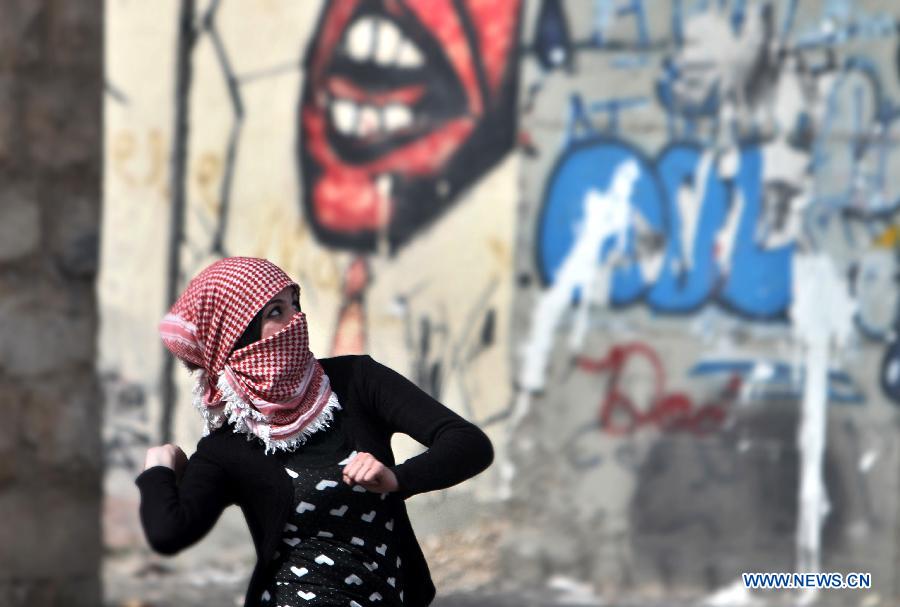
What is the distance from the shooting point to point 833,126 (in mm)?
6617

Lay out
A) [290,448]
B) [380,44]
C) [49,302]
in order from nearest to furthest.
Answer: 1. [290,448]
2. [49,302]
3. [380,44]

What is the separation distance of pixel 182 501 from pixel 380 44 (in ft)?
13.3

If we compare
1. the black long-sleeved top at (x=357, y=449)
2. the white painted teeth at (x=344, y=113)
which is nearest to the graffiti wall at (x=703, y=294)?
the white painted teeth at (x=344, y=113)

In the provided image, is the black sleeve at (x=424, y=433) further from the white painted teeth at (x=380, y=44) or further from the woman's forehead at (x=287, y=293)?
the white painted teeth at (x=380, y=44)

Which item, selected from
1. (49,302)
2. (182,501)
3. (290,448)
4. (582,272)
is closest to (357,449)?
(290,448)

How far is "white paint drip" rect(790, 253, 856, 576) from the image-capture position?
21.8 feet

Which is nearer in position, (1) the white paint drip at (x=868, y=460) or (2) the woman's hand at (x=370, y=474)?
(2) the woman's hand at (x=370, y=474)

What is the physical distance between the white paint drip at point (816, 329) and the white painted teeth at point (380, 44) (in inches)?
80.1

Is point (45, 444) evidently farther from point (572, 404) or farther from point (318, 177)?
point (572, 404)

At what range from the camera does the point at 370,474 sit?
117 inches

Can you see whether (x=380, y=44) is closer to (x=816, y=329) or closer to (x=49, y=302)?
(x=49, y=302)

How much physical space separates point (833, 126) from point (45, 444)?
3.82 m

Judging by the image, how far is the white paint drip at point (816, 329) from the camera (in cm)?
666

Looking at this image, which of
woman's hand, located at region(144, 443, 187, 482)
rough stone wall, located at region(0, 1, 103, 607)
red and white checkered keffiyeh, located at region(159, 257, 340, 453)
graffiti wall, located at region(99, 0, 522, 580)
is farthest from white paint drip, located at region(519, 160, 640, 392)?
woman's hand, located at region(144, 443, 187, 482)
